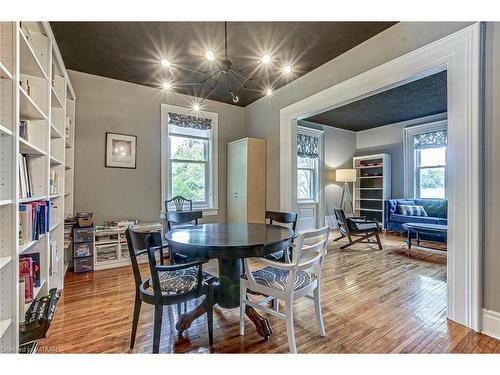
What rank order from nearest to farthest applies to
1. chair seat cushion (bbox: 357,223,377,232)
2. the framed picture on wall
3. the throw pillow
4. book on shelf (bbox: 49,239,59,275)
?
book on shelf (bbox: 49,239,59,275) < the framed picture on wall < chair seat cushion (bbox: 357,223,377,232) < the throw pillow

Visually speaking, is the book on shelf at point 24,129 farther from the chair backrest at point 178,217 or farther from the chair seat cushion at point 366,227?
the chair seat cushion at point 366,227

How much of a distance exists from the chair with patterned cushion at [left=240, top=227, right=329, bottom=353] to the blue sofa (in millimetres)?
3944

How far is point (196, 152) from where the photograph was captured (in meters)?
4.41

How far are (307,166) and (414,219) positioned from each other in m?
2.52

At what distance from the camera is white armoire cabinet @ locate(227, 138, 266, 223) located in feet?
13.2

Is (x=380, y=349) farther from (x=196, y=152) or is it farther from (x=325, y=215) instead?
(x=325, y=215)

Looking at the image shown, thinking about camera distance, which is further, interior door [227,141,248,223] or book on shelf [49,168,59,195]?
interior door [227,141,248,223]

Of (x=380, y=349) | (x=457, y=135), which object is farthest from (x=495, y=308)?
(x=457, y=135)

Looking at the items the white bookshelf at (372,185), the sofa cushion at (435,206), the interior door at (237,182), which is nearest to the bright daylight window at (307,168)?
the white bookshelf at (372,185)

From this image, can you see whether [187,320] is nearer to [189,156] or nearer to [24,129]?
[24,129]

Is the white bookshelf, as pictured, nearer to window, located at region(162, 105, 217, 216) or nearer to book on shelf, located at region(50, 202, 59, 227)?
window, located at region(162, 105, 217, 216)

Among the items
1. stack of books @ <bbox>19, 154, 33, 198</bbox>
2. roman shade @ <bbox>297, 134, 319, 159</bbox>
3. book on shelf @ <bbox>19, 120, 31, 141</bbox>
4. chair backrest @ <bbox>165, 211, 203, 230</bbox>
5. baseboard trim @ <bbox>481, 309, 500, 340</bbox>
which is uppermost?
roman shade @ <bbox>297, 134, 319, 159</bbox>

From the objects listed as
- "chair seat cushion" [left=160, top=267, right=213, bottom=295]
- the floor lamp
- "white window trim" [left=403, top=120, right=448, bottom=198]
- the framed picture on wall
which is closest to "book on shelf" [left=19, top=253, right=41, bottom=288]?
"chair seat cushion" [left=160, top=267, right=213, bottom=295]

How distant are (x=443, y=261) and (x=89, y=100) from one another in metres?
5.70
